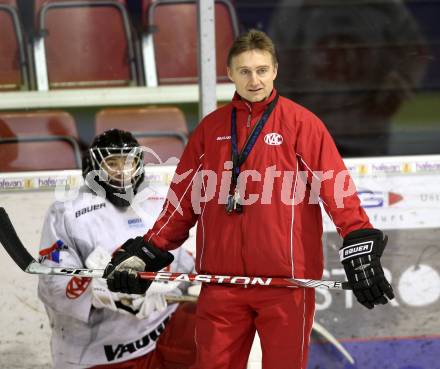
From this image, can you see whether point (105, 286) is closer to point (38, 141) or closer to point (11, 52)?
point (38, 141)

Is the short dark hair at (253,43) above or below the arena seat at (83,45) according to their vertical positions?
above

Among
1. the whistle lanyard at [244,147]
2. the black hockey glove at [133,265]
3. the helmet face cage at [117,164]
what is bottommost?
the black hockey glove at [133,265]

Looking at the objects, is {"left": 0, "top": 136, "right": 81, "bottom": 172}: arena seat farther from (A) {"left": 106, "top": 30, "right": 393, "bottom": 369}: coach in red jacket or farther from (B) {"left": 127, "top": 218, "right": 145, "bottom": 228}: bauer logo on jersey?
(A) {"left": 106, "top": 30, "right": 393, "bottom": 369}: coach in red jacket

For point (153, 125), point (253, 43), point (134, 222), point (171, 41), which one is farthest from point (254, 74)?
point (171, 41)

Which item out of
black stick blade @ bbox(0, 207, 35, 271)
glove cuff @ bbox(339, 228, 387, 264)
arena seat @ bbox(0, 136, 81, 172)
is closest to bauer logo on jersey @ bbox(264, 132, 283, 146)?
glove cuff @ bbox(339, 228, 387, 264)

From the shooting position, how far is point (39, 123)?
3445 mm

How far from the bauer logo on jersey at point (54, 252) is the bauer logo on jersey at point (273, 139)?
35.1 inches

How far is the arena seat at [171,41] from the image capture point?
3576 millimetres

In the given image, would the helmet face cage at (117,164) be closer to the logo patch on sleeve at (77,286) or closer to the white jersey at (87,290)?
the white jersey at (87,290)

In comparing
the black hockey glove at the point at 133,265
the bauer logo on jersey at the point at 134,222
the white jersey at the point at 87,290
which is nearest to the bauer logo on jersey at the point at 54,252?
the white jersey at the point at 87,290

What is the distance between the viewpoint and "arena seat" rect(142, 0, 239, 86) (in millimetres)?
3576

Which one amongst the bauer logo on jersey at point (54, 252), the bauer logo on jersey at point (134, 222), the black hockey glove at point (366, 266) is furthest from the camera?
the bauer logo on jersey at point (134, 222)

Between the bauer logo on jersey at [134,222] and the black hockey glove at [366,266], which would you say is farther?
the bauer logo on jersey at [134,222]

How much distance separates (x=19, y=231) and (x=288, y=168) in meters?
1.28
